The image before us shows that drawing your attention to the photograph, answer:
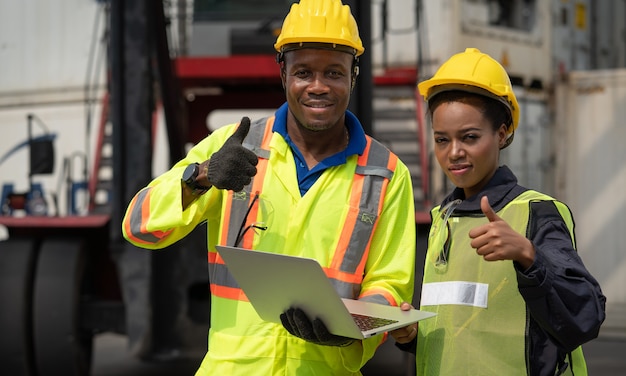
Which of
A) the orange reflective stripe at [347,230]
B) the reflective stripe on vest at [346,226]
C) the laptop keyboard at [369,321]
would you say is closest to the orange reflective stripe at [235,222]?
the reflective stripe on vest at [346,226]

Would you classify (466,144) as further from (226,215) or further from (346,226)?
(226,215)

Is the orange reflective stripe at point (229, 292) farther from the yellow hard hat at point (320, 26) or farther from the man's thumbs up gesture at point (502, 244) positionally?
the man's thumbs up gesture at point (502, 244)

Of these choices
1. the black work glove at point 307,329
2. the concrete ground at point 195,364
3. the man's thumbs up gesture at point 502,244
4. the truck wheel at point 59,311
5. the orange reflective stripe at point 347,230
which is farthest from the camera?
the concrete ground at point 195,364

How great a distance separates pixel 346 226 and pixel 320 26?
584 mm

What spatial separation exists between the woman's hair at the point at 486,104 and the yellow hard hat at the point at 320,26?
38 cm

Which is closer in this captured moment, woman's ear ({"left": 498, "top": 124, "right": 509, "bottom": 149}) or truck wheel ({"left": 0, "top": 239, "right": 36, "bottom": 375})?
woman's ear ({"left": 498, "top": 124, "right": 509, "bottom": 149})

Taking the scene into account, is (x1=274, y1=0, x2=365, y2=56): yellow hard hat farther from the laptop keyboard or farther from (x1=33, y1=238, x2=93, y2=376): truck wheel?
(x1=33, y1=238, x2=93, y2=376): truck wheel

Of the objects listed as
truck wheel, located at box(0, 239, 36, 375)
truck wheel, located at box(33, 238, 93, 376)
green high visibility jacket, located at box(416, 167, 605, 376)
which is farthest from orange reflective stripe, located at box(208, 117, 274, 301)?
truck wheel, located at box(0, 239, 36, 375)

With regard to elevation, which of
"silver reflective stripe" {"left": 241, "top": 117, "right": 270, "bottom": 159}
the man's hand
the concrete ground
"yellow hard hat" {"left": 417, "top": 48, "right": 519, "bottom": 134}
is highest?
"yellow hard hat" {"left": 417, "top": 48, "right": 519, "bottom": 134}

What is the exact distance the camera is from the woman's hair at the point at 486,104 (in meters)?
2.98

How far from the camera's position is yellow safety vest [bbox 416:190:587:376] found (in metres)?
2.81

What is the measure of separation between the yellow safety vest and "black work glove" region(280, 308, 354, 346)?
0.85 ft

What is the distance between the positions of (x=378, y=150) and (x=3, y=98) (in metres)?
10.9

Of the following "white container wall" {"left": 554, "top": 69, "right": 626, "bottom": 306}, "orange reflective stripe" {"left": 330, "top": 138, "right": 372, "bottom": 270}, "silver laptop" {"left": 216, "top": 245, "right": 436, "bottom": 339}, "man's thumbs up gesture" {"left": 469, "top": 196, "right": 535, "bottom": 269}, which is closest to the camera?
"man's thumbs up gesture" {"left": 469, "top": 196, "right": 535, "bottom": 269}
